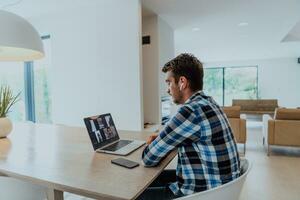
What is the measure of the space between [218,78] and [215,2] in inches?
295

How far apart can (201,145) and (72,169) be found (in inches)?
25.4

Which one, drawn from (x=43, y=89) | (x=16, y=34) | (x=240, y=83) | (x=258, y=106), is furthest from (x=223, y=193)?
(x=240, y=83)

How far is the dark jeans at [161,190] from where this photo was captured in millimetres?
1282

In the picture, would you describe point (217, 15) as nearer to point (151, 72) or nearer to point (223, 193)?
point (151, 72)

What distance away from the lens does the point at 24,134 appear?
204 centimetres

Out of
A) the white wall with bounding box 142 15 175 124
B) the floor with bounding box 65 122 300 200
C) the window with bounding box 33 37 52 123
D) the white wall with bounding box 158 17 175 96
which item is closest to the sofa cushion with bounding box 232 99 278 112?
the floor with bounding box 65 122 300 200

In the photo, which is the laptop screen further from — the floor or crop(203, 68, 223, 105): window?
crop(203, 68, 223, 105): window

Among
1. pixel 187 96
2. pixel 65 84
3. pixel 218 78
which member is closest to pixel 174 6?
pixel 65 84

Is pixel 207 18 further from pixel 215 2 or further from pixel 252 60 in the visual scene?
pixel 252 60

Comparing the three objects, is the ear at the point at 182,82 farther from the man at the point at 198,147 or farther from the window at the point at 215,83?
the window at the point at 215,83

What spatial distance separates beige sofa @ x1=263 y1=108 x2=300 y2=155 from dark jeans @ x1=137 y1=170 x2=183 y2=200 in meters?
2.91

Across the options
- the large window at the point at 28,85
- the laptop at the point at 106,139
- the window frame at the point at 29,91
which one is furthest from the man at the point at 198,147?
the window frame at the point at 29,91

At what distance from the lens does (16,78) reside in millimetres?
5113

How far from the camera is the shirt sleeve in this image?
106 cm
